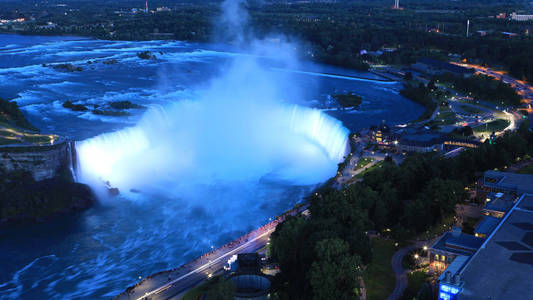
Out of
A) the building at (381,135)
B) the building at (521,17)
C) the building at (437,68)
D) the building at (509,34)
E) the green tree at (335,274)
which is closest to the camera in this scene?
the green tree at (335,274)

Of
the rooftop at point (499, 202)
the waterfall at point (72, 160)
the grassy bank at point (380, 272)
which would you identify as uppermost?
the rooftop at point (499, 202)

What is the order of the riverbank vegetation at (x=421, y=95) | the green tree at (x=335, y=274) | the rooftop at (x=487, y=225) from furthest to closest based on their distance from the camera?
the riverbank vegetation at (x=421, y=95), the rooftop at (x=487, y=225), the green tree at (x=335, y=274)

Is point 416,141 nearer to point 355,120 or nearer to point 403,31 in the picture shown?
point 355,120

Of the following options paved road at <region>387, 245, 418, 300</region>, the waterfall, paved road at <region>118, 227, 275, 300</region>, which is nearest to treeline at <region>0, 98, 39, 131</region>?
the waterfall

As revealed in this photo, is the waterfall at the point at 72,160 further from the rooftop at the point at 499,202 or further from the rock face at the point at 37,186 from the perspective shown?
the rooftop at the point at 499,202

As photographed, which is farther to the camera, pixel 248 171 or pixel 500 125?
pixel 500 125

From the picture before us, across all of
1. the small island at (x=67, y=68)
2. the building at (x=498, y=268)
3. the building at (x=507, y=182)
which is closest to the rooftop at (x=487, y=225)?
the building at (x=498, y=268)

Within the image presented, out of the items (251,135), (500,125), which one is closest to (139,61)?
(251,135)

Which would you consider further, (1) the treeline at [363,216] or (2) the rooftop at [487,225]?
(2) the rooftop at [487,225]

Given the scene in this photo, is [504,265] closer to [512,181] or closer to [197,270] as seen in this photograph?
[512,181]
